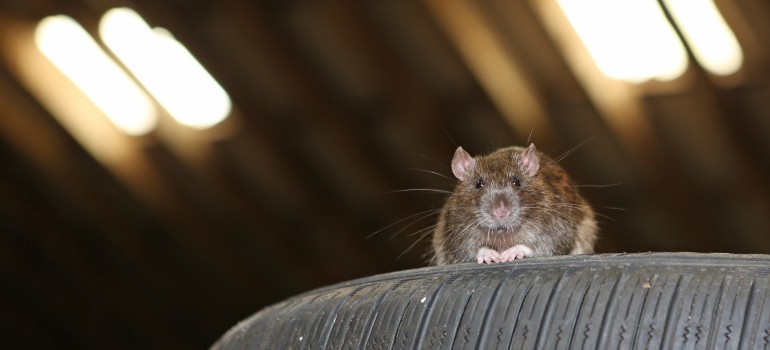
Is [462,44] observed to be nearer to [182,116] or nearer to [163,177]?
[182,116]

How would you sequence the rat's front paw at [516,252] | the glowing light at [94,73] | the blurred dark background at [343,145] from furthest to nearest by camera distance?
the glowing light at [94,73] < the blurred dark background at [343,145] < the rat's front paw at [516,252]

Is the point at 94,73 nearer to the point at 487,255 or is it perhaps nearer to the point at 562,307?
the point at 487,255

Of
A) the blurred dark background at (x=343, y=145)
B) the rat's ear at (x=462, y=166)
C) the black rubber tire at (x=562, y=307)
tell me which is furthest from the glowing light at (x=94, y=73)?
the black rubber tire at (x=562, y=307)

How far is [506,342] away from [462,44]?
9672 mm

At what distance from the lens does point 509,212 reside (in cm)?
433

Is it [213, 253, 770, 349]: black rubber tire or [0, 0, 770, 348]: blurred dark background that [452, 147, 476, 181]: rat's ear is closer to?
[213, 253, 770, 349]: black rubber tire

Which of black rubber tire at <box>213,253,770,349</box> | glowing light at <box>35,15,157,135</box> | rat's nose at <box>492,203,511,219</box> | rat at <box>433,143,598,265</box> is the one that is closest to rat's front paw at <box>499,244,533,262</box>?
Result: rat at <box>433,143,598,265</box>

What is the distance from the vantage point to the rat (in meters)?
4.36

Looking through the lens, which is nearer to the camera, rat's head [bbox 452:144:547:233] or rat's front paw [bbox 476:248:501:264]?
rat's front paw [bbox 476:248:501:264]

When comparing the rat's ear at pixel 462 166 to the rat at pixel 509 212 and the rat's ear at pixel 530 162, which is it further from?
the rat's ear at pixel 530 162

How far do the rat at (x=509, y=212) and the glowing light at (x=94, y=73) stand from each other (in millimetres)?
10187

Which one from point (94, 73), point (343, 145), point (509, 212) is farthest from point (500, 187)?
point (94, 73)

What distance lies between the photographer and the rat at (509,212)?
4359 mm

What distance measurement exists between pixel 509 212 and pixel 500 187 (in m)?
0.14
